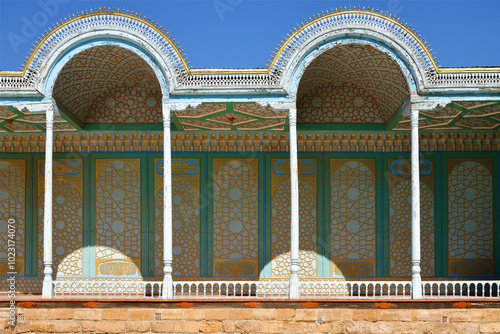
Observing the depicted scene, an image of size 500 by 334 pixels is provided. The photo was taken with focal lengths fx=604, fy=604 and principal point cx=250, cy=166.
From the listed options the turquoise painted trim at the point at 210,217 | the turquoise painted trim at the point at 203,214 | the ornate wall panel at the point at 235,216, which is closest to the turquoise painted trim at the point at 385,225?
the ornate wall panel at the point at 235,216

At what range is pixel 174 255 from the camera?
11.2 meters

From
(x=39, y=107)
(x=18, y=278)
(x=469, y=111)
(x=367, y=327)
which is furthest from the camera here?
(x=18, y=278)

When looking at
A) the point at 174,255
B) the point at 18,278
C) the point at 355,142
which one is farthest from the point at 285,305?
the point at 18,278

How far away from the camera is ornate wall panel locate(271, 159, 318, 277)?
11203mm

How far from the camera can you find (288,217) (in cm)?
1125

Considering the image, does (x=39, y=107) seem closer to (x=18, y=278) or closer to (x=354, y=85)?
(x=18, y=278)

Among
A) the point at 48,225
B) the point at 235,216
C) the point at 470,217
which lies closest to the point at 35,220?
the point at 48,225

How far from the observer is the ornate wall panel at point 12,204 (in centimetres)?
1127

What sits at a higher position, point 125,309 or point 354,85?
point 354,85

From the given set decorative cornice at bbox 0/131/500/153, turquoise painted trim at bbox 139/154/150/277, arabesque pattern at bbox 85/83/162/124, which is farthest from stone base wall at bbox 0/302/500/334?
arabesque pattern at bbox 85/83/162/124

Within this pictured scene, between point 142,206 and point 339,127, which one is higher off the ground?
point 339,127

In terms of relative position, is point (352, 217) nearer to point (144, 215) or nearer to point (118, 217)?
point (144, 215)

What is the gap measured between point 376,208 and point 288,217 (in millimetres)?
1668

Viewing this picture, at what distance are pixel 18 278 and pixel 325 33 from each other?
279 inches
